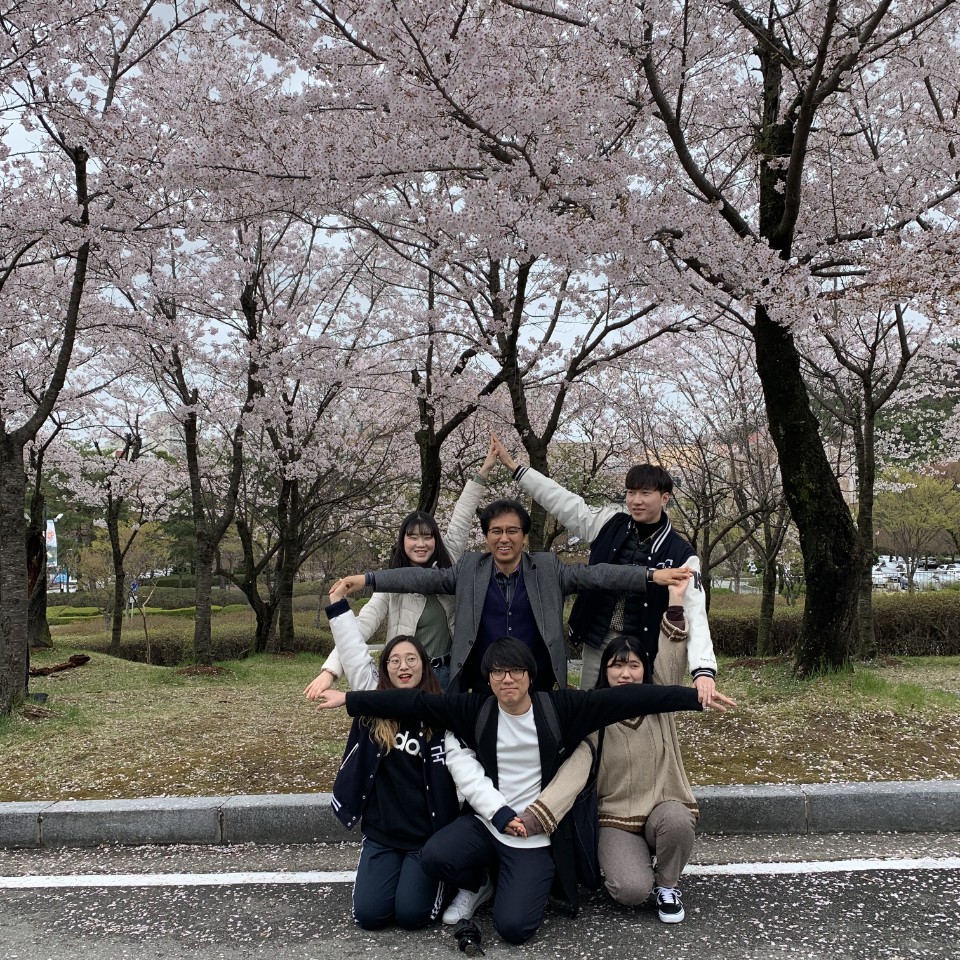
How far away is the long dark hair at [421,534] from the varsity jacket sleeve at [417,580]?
0.62ft

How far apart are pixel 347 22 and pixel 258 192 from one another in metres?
1.62

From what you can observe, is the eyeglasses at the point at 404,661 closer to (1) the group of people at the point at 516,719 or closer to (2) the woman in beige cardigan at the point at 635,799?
(1) the group of people at the point at 516,719

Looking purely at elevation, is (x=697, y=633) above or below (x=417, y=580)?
below

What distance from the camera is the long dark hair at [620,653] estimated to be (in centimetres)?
325

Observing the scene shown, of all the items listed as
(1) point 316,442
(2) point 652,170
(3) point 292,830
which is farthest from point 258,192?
(1) point 316,442

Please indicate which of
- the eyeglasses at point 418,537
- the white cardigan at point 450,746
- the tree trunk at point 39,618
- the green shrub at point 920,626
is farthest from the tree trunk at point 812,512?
the tree trunk at point 39,618

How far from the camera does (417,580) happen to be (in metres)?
3.62

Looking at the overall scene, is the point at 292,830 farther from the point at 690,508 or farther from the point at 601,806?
the point at 690,508

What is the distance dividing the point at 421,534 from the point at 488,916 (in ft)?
5.39

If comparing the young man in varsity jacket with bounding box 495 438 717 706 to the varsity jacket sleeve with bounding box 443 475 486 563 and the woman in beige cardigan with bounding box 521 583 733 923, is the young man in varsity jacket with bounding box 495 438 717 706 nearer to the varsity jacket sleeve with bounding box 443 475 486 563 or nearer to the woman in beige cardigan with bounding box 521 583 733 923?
the woman in beige cardigan with bounding box 521 583 733 923

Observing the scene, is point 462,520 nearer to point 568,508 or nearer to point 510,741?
point 568,508

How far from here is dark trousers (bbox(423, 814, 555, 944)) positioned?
112 inches

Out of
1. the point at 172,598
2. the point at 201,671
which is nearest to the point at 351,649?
the point at 201,671

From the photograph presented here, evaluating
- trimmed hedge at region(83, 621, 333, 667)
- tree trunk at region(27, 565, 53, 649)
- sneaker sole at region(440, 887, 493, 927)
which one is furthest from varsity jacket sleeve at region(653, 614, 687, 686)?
trimmed hedge at region(83, 621, 333, 667)
